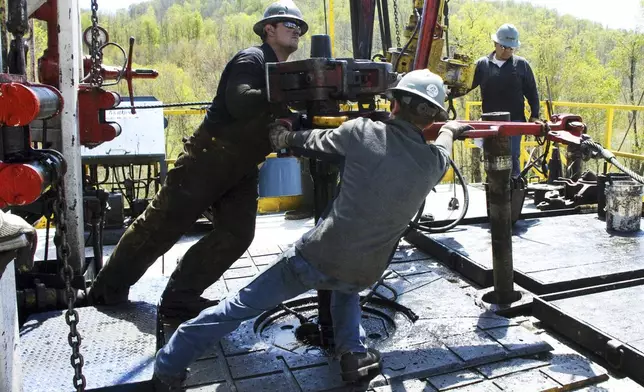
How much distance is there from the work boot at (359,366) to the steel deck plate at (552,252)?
1876 mm

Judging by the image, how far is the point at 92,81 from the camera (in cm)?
438

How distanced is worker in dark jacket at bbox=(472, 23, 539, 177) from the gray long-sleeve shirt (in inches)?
180

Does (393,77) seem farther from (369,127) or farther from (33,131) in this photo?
(33,131)

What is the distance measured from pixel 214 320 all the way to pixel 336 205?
2.74ft

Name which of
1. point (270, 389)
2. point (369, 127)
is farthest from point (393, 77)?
point (270, 389)

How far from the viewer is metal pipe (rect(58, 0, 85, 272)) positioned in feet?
13.2

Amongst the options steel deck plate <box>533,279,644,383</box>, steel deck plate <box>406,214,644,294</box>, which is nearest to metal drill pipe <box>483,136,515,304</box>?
steel deck plate <box>533,279,644,383</box>

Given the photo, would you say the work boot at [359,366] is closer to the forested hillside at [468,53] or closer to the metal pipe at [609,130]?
the metal pipe at [609,130]

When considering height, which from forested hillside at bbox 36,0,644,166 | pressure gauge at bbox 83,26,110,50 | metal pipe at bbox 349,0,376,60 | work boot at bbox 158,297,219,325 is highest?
forested hillside at bbox 36,0,644,166

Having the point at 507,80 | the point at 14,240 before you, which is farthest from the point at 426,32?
the point at 14,240

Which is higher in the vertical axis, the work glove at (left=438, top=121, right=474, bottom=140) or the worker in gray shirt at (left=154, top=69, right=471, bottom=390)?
Result: the work glove at (left=438, top=121, right=474, bottom=140)

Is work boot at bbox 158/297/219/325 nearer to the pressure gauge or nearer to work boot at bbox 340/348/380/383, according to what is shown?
work boot at bbox 340/348/380/383

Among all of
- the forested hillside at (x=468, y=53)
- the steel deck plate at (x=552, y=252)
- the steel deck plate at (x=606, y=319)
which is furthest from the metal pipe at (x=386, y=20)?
the forested hillside at (x=468, y=53)

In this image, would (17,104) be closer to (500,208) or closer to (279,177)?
(500,208)
